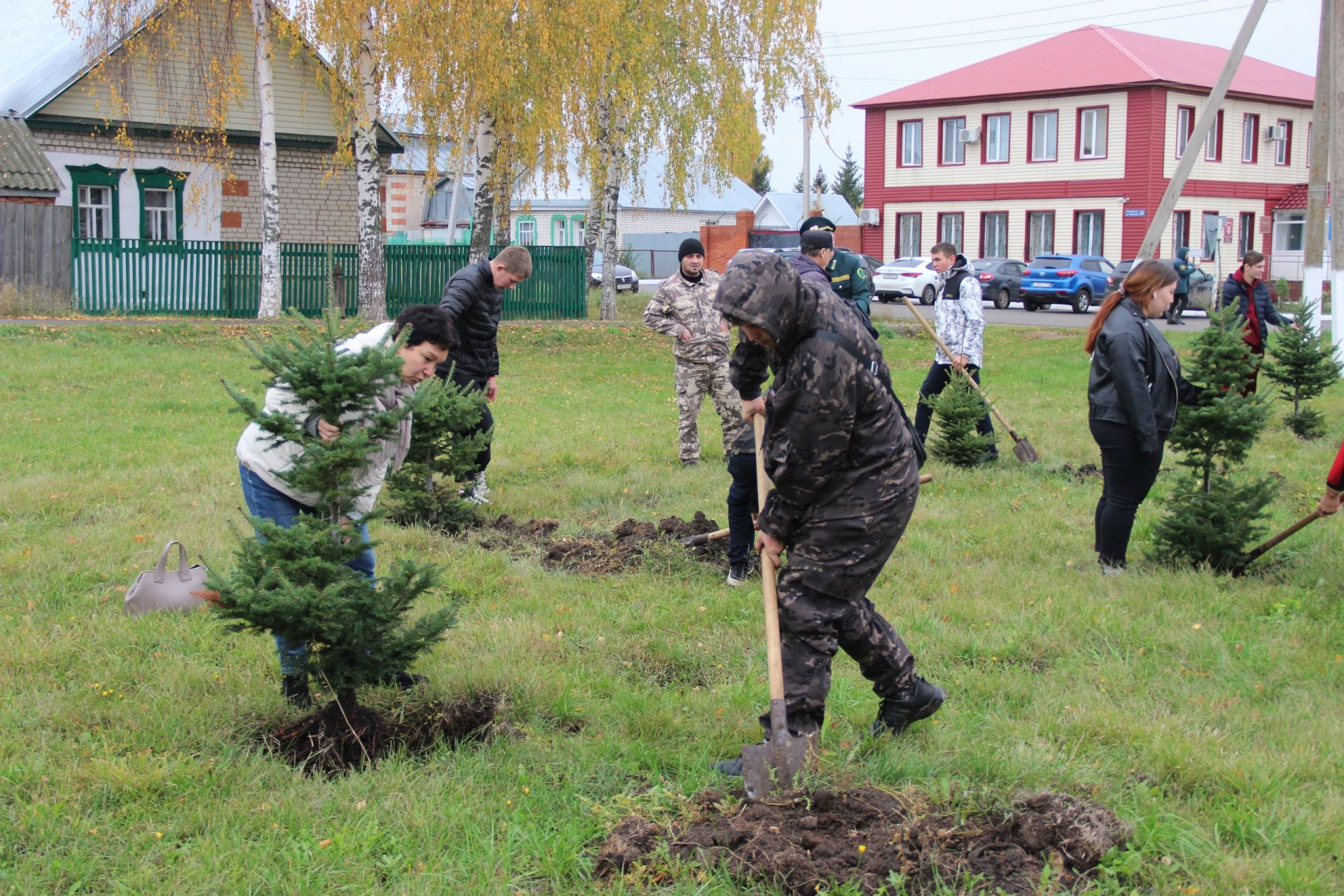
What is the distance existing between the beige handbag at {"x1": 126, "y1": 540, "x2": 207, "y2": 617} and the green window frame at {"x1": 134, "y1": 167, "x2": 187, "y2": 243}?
21224 mm

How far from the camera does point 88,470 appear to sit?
8.98 m

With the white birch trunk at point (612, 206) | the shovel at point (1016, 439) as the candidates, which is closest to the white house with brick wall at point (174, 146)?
the white birch trunk at point (612, 206)

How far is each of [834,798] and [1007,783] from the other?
0.65 metres

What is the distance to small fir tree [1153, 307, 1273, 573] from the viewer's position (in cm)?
645

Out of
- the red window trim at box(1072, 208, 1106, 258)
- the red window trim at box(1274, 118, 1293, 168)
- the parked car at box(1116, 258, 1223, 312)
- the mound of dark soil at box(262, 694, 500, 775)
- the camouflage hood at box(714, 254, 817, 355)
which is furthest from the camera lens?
the red window trim at box(1274, 118, 1293, 168)

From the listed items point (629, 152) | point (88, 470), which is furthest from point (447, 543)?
point (629, 152)

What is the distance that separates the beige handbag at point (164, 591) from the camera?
5.51 m

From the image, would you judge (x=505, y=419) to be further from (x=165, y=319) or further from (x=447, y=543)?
(x=165, y=319)

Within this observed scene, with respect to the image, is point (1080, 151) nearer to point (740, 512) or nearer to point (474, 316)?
point (474, 316)

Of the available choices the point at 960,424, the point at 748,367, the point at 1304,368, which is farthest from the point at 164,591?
the point at 1304,368

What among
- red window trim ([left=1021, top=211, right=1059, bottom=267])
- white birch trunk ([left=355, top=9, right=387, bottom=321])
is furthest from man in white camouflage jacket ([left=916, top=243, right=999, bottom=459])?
red window trim ([left=1021, top=211, right=1059, bottom=267])

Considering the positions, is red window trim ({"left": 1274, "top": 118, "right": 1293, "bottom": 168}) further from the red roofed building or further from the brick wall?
the brick wall

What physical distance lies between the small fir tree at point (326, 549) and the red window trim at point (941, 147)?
45.4 meters

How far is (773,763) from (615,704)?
1.02 m
